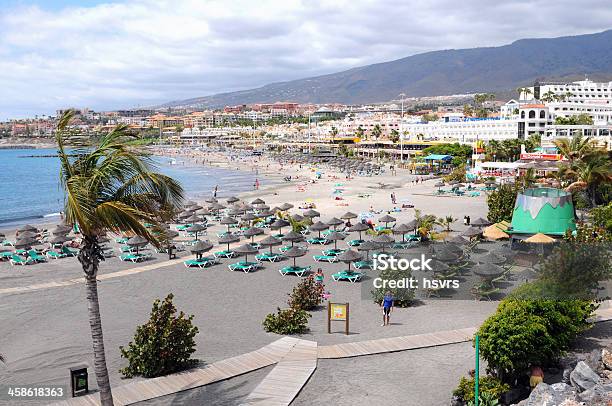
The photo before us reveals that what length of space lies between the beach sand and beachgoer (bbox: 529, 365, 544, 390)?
4.89 feet

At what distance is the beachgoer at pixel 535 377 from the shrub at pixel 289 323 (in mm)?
5824

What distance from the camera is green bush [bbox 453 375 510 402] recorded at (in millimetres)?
9281

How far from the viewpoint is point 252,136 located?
175m

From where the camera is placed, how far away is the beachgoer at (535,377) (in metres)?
9.69

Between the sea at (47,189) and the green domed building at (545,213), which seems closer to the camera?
the green domed building at (545,213)

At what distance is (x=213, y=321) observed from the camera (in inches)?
622

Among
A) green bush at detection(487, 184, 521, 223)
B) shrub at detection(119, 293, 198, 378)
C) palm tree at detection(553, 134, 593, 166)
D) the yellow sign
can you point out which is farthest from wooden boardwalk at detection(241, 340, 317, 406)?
palm tree at detection(553, 134, 593, 166)

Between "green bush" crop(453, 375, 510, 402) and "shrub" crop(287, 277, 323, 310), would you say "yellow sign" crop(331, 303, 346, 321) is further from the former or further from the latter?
"green bush" crop(453, 375, 510, 402)

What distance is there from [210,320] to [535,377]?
29.9 feet

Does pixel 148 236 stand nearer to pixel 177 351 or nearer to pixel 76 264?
pixel 177 351

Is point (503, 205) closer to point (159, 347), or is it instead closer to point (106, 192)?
point (159, 347)

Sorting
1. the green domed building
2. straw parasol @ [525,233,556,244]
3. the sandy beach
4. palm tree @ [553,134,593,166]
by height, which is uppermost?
palm tree @ [553,134,593,166]

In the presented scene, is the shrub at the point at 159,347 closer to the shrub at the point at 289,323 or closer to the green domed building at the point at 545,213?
the shrub at the point at 289,323

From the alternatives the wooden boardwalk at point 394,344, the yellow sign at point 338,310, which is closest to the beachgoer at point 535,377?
the wooden boardwalk at point 394,344
